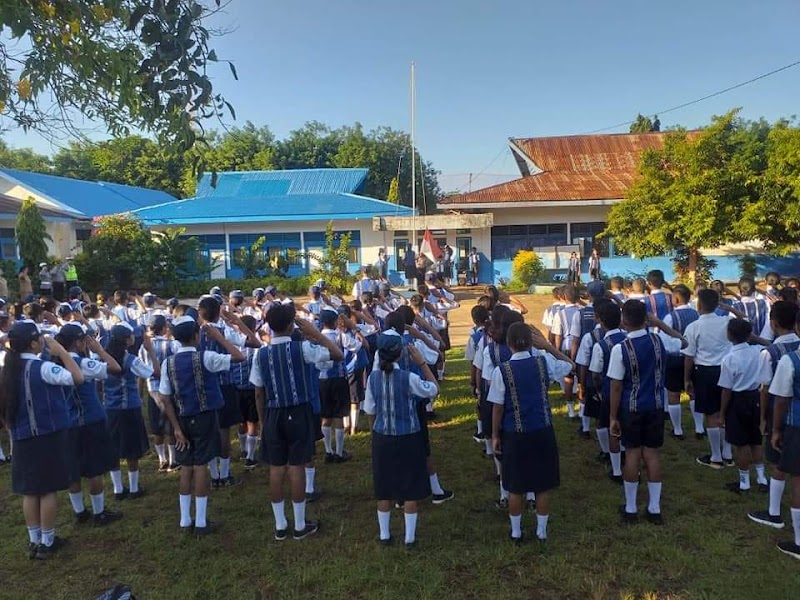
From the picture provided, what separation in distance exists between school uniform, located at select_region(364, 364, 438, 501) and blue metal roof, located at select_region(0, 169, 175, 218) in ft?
79.6

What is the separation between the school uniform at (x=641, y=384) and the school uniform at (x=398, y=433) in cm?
141

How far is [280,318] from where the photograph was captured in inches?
166

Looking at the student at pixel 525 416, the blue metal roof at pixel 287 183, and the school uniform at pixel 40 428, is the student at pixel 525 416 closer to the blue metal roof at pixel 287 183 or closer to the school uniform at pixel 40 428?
the school uniform at pixel 40 428

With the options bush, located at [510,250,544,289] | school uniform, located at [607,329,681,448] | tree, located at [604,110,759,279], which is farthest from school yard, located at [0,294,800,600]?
bush, located at [510,250,544,289]

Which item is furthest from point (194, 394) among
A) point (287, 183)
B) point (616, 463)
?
point (287, 183)

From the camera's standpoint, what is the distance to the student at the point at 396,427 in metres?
4.01

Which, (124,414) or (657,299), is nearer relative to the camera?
(124,414)

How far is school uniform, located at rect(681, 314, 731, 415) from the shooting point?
5.41m

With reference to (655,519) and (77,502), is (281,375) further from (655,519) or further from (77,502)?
(655,519)

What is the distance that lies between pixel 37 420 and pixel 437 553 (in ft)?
9.55

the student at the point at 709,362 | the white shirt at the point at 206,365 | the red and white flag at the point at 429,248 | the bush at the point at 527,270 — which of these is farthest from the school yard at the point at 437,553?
the red and white flag at the point at 429,248

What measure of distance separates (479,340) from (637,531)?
2.19 meters

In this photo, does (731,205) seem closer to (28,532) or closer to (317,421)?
(317,421)

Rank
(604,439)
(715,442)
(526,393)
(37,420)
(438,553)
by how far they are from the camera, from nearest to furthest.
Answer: (526,393) < (37,420) < (438,553) < (715,442) < (604,439)
